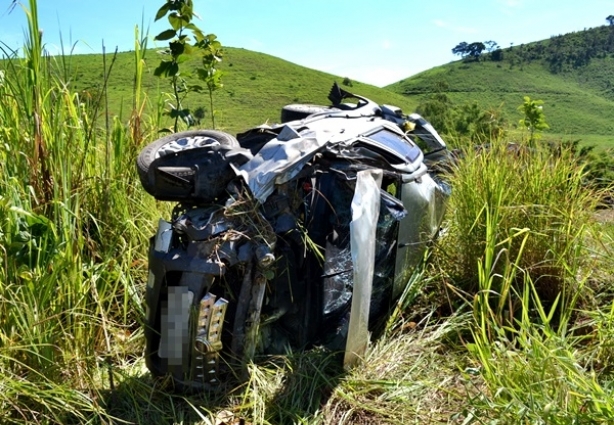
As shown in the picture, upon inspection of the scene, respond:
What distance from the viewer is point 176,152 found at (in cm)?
283

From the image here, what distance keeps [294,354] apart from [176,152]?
121 cm

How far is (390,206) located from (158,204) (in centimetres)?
169

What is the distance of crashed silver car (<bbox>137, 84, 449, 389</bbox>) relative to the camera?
8.69 feet

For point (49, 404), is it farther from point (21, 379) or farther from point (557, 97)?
point (557, 97)

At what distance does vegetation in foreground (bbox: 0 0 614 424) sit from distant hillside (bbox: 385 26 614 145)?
56.6m

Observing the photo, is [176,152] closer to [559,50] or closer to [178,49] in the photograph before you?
[178,49]

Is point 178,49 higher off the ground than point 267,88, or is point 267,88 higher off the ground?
point 267,88

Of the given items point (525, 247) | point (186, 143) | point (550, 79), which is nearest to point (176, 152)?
point (186, 143)

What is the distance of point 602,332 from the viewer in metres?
2.85

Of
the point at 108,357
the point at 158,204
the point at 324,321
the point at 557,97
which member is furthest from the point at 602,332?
the point at 557,97

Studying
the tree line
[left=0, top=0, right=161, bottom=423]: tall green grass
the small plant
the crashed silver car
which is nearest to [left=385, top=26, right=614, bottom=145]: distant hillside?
the tree line

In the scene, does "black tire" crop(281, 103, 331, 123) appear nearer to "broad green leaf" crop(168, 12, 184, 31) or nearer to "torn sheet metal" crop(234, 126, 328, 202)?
"broad green leaf" crop(168, 12, 184, 31)

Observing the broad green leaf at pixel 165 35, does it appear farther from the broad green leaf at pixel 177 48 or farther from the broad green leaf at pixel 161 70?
the broad green leaf at pixel 161 70

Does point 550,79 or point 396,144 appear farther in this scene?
point 550,79
